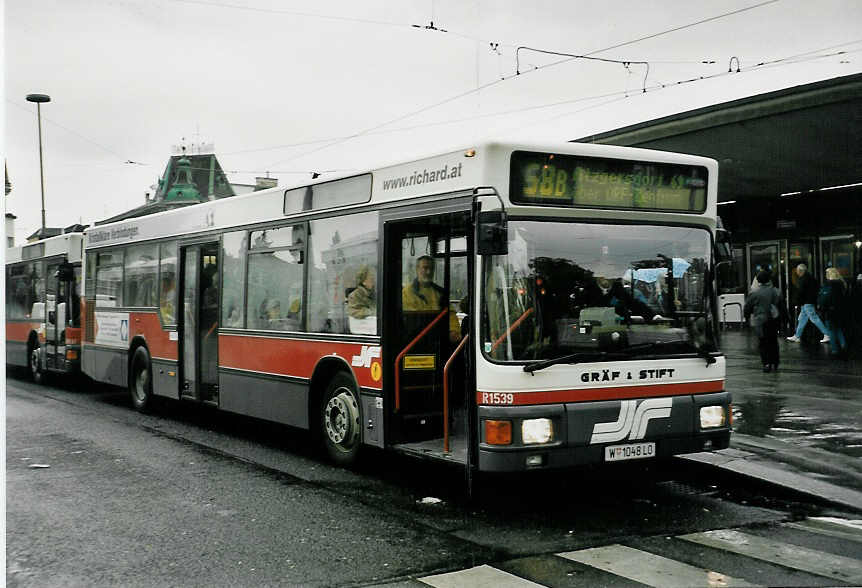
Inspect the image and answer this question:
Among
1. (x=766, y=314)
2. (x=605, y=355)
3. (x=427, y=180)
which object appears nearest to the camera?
(x=605, y=355)

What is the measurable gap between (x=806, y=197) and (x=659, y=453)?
18.0 m

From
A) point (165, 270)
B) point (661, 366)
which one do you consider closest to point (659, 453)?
point (661, 366)

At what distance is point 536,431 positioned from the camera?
676 centimetres

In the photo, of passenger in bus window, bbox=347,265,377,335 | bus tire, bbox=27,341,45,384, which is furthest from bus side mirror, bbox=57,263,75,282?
passenger in bus window, bbox=347,265,377,335

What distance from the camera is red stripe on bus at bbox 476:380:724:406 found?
677 cm

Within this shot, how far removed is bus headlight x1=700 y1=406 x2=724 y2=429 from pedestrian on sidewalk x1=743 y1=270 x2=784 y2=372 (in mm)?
8348

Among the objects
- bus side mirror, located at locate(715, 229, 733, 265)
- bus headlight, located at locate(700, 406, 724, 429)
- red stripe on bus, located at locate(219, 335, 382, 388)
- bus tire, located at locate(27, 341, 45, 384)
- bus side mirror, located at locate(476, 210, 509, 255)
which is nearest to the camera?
bus side mirror, located at locate(476, 210, 509, 255)

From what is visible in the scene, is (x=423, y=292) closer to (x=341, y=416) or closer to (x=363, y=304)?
(x=363, y=304)

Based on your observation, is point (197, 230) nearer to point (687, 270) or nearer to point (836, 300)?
point (687, 270)

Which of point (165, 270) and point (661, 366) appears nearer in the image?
point (661, 366)

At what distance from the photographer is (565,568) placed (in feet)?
18.8

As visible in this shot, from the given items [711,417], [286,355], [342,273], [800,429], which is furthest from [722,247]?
[286,355]

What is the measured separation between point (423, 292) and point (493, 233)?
2060mm

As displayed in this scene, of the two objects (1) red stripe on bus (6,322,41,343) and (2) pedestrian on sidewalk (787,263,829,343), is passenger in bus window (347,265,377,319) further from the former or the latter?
(2) pedestrian on sidewalk (787,263,829,343)
